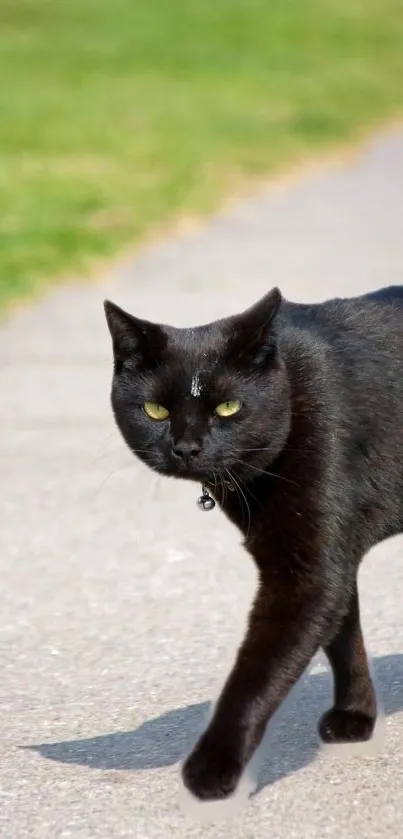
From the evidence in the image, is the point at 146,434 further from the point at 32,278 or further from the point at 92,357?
the point at 32,278

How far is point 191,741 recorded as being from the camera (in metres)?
4.58

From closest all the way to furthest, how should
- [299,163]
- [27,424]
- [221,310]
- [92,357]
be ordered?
[27,424] → [92,357] → [221,310] → [299,163]

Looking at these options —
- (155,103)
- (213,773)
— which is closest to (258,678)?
(213,773)

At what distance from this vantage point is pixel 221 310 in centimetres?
1137

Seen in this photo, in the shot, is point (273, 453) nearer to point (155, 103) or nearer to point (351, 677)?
point (351, 677)

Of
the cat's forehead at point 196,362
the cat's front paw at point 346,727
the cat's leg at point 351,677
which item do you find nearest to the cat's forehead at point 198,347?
the cat's forehead at point 196,362

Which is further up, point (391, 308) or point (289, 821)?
point (391, 308)

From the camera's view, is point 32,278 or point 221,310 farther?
point 32,278

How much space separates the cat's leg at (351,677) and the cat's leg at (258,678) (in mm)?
440

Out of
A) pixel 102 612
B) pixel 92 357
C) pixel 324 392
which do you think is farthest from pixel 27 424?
pixel 324 392

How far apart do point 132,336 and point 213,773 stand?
112 cm

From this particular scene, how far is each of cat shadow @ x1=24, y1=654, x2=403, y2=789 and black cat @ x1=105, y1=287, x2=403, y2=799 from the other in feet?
0.62

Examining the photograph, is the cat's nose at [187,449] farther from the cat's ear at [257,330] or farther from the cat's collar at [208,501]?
the cat's ear at [257,330]

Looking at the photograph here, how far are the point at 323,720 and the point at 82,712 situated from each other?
72cm
